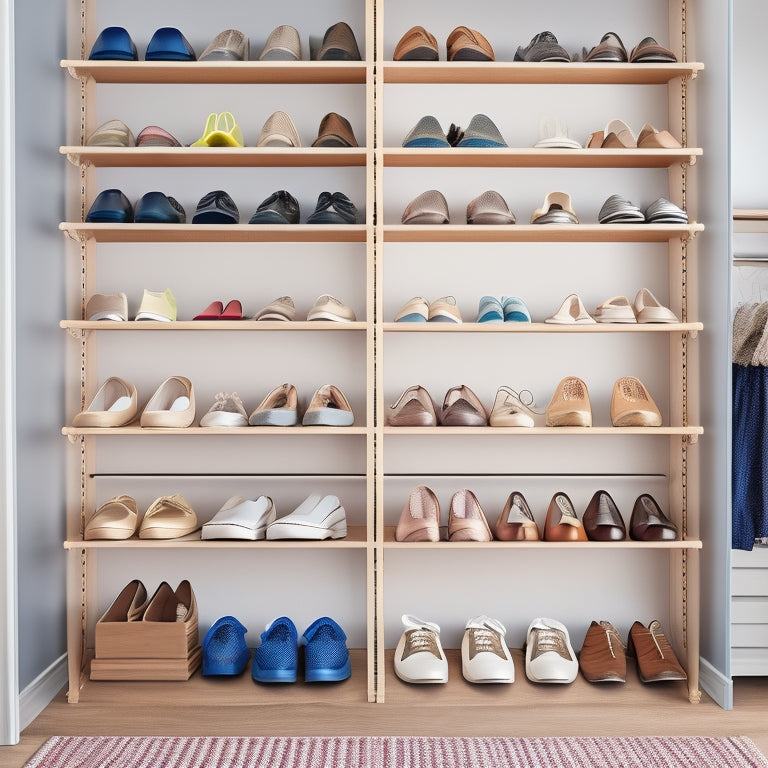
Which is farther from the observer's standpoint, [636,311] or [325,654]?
[636,311]

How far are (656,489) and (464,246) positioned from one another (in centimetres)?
112

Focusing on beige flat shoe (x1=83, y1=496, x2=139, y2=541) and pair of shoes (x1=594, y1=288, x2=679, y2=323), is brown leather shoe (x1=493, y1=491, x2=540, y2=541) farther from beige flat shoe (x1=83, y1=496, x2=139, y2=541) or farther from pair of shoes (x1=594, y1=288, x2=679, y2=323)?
beige flat shoe (x1=83, y1=496, x2=139, y2=541)

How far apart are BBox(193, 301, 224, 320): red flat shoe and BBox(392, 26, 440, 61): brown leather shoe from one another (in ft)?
3.36

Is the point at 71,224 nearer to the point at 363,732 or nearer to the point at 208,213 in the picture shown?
the point at 208,213

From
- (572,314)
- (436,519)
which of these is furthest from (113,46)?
(436,519)

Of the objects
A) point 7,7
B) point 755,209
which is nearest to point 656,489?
point 755,209

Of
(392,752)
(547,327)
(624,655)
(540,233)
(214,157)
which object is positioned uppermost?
(214,157)

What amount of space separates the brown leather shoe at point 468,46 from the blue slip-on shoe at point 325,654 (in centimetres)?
194

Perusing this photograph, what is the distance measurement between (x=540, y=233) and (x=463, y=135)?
0.42 meters

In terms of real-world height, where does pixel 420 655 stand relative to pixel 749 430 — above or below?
below

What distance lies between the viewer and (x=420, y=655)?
7.95 feet

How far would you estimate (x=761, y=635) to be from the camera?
2.46 metres

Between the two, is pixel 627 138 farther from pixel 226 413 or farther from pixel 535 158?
pixel 226 413

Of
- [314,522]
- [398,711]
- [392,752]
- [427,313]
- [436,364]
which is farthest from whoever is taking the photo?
[436,364]
